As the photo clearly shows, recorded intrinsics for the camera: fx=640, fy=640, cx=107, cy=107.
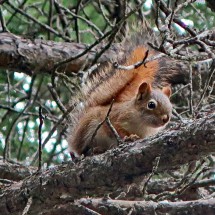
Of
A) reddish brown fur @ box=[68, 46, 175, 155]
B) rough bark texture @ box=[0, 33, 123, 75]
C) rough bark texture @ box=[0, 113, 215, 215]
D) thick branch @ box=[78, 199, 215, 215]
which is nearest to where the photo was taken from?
rough bark texture @ box=[0, 113, 215, 215]

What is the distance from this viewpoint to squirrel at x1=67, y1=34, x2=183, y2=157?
10.9 ft

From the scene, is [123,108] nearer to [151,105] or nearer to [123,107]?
[123,107]

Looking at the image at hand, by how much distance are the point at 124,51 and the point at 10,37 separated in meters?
→ 0.97

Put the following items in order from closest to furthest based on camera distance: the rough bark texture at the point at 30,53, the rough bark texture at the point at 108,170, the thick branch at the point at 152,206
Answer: the rough bark texture at the point at 108,170 → the thick branch at the point at 152,206 → the rough bark texture at the point at 30,53

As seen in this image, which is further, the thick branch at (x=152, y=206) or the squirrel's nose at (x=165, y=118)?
the squirrel's nose at (x=165, y=118)

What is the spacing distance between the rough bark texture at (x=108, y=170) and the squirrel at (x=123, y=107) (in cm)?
48

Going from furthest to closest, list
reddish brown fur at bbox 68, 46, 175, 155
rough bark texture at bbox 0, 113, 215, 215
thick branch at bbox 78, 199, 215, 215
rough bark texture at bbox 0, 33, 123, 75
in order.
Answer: rough bark texture at bbox 0, 33, 123, 75, reddish brown fur at bbox 68, 46, 175, 155, thick branch at bbox 78, 199, 215, 215, rough bark texture at bbox 0, 113, 215, 215

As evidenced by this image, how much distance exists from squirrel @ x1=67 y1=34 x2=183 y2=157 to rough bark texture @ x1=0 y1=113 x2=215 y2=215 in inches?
18.9

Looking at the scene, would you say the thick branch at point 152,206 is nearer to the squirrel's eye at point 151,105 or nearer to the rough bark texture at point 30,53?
the squirrel's eye at point 151,105

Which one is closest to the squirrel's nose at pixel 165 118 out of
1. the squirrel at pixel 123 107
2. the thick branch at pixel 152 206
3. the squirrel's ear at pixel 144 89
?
the squirrel at pixel 123 107

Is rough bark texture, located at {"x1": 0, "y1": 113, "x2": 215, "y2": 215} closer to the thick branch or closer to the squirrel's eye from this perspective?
the thick branch

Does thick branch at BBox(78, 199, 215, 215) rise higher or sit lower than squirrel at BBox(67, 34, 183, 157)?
lower

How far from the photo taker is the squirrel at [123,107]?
3334 millimetres

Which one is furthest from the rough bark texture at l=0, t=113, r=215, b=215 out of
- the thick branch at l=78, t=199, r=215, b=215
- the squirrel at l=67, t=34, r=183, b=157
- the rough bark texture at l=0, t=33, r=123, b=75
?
the rough bark texture at l=0, t=33, r=123, b=75
